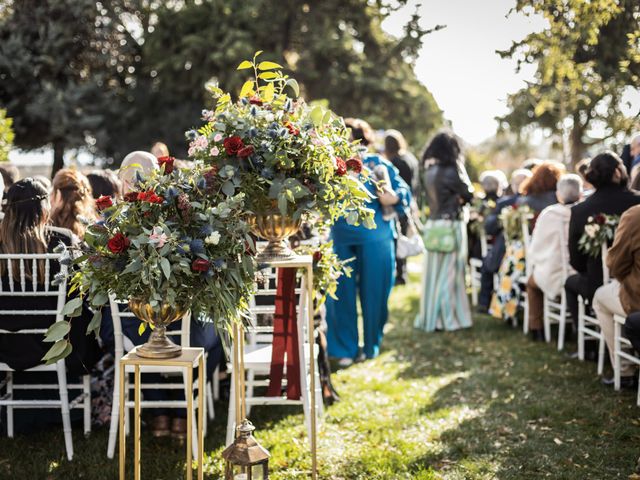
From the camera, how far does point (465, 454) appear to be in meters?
4.25

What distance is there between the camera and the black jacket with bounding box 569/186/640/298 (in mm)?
5602

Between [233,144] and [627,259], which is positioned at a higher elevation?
[233,144]

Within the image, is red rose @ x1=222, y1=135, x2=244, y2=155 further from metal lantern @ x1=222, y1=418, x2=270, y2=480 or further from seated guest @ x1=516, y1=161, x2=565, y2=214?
seated guest @ x1=516, y1=161, x2=565, y2=214

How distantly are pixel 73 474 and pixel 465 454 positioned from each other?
2.28m

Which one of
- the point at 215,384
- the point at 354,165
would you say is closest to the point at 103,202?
the point at 354,165

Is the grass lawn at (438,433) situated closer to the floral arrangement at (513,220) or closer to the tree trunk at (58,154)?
the floral arrangement at (513,220)

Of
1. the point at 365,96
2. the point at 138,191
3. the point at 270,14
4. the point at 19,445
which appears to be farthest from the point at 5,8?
the point at 138,191

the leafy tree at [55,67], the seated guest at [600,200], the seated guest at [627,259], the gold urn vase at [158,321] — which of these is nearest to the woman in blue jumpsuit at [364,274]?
the seated guest at [600,200]

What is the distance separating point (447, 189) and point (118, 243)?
16.8 feet

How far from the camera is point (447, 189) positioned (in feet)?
24.5

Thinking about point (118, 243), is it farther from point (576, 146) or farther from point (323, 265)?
point (576, 146)

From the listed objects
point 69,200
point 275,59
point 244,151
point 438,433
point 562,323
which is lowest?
point 438,433

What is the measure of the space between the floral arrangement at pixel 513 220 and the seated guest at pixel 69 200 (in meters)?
4.46

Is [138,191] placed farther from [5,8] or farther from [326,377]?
[5,8]
